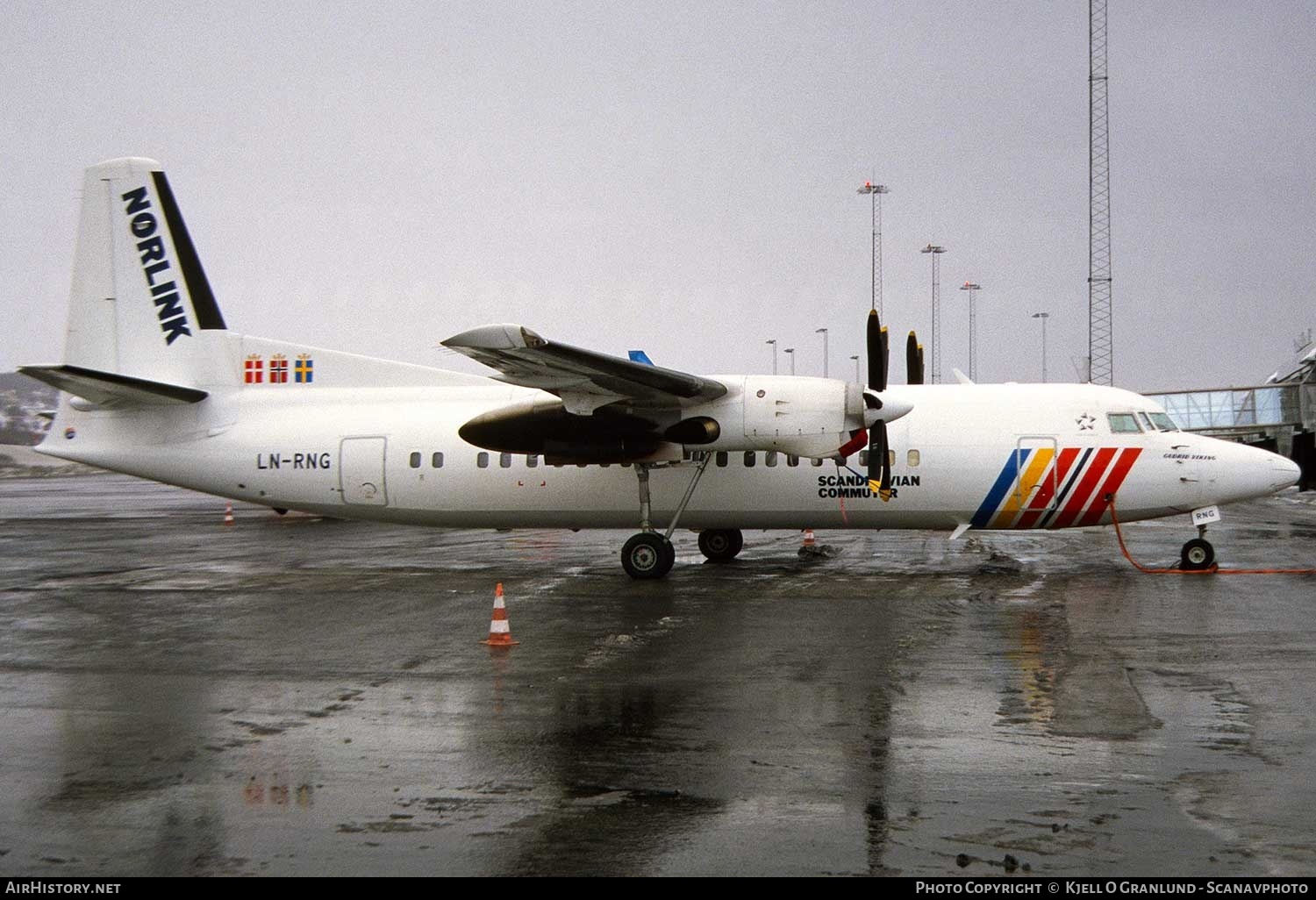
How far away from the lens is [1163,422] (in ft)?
62.2

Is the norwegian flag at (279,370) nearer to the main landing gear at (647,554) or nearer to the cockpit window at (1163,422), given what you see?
the main landing gear at (647,554)

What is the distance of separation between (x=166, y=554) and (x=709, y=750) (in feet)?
60.4

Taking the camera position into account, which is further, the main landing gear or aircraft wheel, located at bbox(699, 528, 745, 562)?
aircraft wheel, located at bbox(699, 528, 745, 562)

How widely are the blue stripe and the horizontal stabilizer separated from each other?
13864 mm

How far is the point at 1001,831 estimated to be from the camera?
6.38 meters

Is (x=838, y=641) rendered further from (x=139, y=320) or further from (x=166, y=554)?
(x=166, y=554)

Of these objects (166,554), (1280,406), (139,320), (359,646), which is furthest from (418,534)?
Answer: (1280,406)

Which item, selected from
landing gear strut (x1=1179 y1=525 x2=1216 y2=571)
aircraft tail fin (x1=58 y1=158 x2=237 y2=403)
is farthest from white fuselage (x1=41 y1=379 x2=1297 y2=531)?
aircraft tail fin (x1=58 y1=158 x2=237 y2=403)

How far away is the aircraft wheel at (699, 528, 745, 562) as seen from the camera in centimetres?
2105

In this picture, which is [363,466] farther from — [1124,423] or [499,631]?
[1124,423]

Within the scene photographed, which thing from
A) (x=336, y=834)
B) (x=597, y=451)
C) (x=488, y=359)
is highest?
(x=488, y=359)

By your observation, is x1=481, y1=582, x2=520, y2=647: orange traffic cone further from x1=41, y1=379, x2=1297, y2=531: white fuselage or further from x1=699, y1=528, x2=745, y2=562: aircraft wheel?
x1=699, y1=528, x2=745, y2=562: aircraft wheel

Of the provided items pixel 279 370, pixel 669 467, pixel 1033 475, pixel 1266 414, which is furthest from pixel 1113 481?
pixel 1266 414

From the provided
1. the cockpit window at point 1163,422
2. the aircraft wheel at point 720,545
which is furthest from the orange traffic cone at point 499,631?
the cockpit window at point 1163,422
